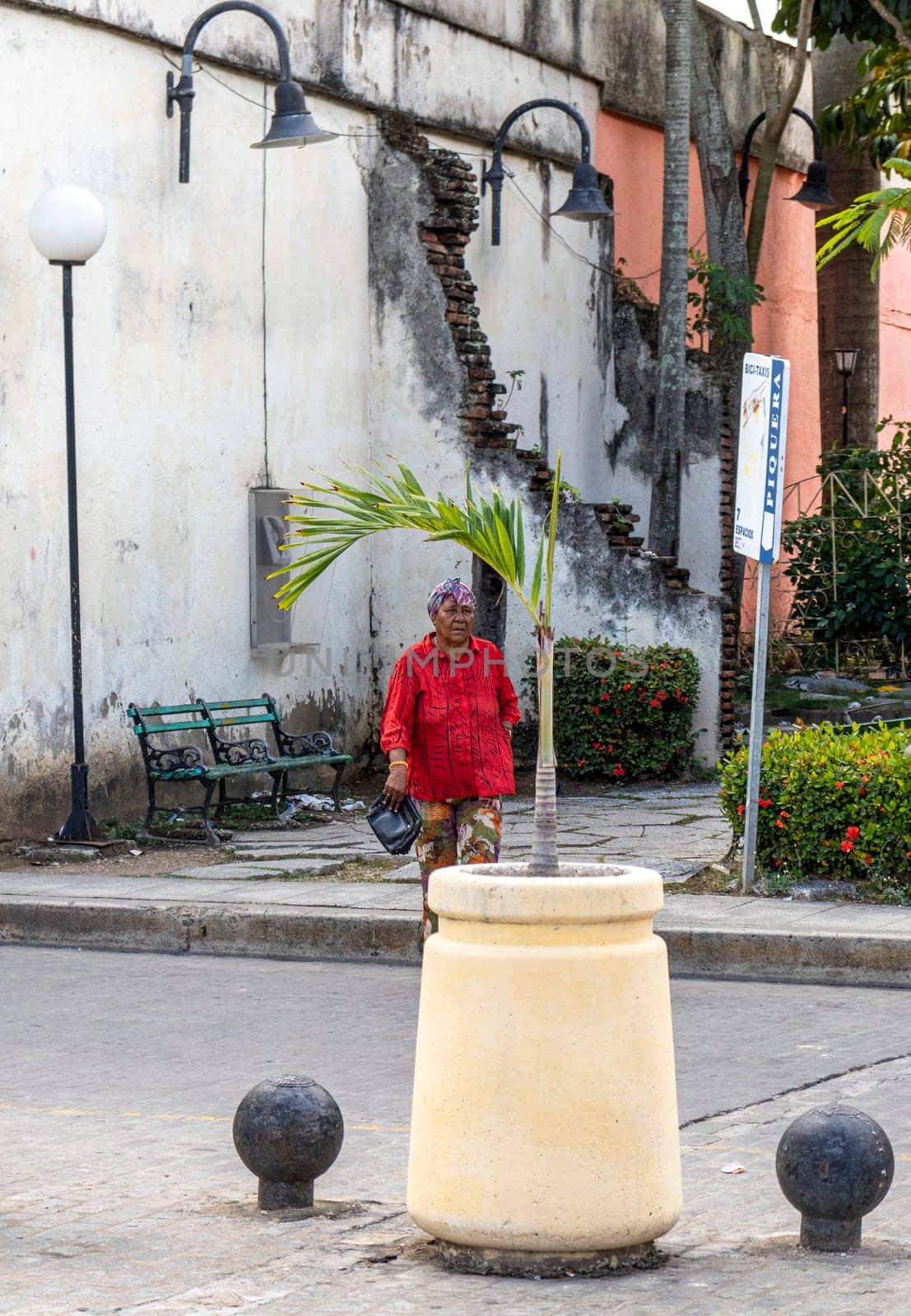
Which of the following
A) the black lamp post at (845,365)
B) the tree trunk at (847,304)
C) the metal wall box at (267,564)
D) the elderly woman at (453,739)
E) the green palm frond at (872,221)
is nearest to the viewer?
the green palm frond at (872,221)

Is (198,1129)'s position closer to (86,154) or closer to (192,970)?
(192,970)

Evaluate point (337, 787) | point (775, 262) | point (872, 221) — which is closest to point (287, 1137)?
point (872, 221)

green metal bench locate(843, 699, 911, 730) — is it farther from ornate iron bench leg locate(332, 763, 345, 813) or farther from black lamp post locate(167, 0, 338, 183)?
black lamp post locate(167, 0, 338, 183)

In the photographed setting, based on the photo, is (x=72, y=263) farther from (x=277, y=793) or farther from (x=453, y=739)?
(x=453, y=739)

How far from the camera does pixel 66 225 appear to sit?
1229cm

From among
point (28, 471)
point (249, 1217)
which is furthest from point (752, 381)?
point (249, 1217)

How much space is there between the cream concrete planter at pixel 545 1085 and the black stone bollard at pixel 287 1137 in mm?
502

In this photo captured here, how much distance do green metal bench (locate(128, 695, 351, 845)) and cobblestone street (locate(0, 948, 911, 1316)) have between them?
319 centimetres

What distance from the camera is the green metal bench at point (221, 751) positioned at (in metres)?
13.5

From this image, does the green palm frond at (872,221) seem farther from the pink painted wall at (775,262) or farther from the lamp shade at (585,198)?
the pink painted wall at (775,262)

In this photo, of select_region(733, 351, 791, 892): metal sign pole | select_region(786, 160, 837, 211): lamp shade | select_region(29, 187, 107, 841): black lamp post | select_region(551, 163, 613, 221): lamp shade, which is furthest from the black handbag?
select_region(786, 160, 837, 211): lamp shade

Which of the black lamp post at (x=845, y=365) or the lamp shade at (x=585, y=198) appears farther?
the black lamp post at (x=845, y=365)

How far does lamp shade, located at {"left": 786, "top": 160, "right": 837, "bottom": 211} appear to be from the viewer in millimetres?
20156

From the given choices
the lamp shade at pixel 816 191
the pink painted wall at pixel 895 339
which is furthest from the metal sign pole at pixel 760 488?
the pink painted wall at pixel 895 339
